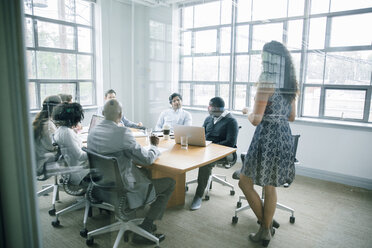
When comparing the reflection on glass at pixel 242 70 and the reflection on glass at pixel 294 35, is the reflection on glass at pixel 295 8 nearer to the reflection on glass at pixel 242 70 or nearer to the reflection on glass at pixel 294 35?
the reflection on glass at pixel 294 35

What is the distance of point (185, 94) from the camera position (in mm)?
3514

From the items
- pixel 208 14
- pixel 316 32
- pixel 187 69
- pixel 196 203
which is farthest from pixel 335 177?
pixel 208 14

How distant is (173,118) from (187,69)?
85 cm

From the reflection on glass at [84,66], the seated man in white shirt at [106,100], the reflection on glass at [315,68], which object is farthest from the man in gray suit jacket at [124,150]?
the reflection on glass at [315,68]

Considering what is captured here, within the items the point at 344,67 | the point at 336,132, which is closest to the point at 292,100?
the point at 344,67

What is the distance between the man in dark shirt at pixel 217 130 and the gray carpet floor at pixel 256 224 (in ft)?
0.68

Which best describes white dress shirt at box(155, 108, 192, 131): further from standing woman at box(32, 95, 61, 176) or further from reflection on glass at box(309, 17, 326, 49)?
reflection on glass at box(309, 17, 326, 49)

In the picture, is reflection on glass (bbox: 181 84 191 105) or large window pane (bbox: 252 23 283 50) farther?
reflection on glass (bbox: 181 84 191 105)

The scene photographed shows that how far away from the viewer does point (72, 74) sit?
57.3 inches

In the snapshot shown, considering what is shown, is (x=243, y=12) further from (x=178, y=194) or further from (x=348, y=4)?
(x=178, y=194)

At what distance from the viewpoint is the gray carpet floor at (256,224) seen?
2.11 metres

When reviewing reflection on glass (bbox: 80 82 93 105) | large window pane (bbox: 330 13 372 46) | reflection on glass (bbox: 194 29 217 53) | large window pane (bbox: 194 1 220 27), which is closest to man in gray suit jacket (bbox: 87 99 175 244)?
reflection on glass (bbox: 80 82 93 105)

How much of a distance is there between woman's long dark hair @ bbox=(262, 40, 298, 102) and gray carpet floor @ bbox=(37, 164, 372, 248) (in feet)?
3.12

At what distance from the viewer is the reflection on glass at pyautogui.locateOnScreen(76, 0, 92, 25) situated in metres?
1.49
